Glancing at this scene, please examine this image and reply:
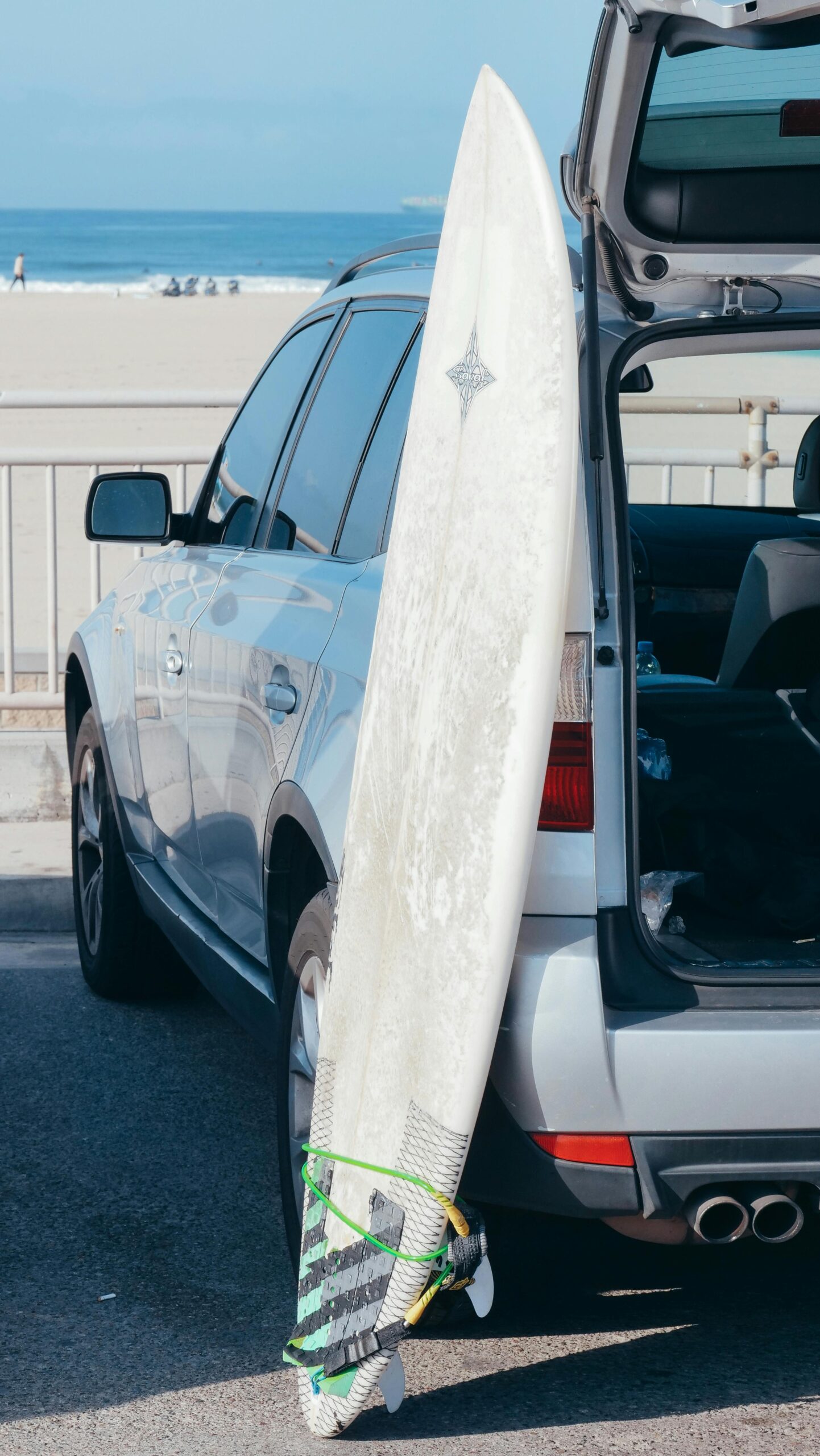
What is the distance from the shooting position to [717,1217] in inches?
104

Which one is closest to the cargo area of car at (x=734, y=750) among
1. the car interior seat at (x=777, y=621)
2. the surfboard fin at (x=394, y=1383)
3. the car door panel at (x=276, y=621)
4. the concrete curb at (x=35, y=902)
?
the car interior seat at (x=777, y=621)

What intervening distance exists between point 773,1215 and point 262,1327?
1.03m

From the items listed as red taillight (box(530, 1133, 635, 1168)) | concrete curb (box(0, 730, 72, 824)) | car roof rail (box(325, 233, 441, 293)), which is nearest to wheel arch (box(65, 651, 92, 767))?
concrete curb (box(0, 730, 72, 824))

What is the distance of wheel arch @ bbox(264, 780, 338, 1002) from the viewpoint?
3.33 metres

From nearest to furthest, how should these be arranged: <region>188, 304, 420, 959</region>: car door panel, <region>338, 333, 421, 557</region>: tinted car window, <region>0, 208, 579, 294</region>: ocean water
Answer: <region>338, 333, 421, 557</region>: tinted car window < <region>188, 304, 420, 959</region>: car door panel < <region>0, 208, 579, 294</region>: ocean water

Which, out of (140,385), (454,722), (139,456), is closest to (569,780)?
(454,722)

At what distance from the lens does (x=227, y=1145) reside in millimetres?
4129

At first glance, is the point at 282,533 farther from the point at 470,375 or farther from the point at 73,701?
the point at 73,701

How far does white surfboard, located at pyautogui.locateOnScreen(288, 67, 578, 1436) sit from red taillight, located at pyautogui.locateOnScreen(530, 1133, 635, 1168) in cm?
13

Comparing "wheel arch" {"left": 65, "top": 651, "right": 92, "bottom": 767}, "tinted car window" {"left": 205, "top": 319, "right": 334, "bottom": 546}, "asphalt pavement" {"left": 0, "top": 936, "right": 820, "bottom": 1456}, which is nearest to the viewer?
"asphalt pavement" {"left": 0, "top": 936, "right": 820, "bottom": 1456}

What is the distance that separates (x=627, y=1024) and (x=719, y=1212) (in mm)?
347

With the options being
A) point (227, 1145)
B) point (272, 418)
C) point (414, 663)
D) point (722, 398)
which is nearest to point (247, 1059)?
point (227, 1145)

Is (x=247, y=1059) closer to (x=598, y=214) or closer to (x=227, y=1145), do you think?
(x=227, y=1145)

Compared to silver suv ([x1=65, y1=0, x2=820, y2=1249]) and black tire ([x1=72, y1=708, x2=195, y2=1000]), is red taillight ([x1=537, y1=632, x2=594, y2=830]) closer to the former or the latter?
silver suv ([x1=65, y1=0, x2=820, y2=1249])
